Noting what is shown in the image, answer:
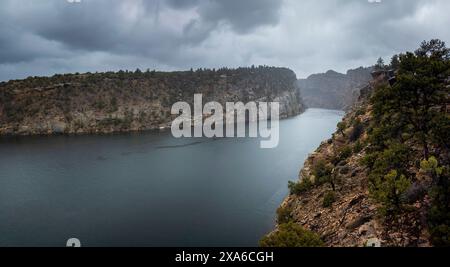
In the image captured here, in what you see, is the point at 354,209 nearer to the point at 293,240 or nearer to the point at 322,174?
the point at 293,240

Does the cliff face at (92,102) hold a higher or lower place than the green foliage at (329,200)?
higher

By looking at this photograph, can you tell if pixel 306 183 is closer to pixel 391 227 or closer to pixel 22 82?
pixel 391 227

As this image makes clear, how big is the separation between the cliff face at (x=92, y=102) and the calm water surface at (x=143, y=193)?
4211 centimetres

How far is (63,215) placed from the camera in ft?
141

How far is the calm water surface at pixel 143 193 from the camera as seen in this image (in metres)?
36.6

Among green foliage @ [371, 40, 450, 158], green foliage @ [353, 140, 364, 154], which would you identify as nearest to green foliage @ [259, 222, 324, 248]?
green foliage @ [371, 40, 450, 158]

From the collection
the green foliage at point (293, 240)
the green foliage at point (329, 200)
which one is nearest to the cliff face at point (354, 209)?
the green foliage at point (329, 200)

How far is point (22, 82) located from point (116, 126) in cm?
5411

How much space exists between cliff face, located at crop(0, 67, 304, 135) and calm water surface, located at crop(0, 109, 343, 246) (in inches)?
1658

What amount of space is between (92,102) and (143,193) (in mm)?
110689

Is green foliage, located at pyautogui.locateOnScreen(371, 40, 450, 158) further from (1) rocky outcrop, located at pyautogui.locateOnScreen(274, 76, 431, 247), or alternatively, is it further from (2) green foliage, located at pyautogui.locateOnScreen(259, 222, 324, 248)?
(2) green foliage, located at pyautogui.locateOnScreen(259, 222, 324, 248)

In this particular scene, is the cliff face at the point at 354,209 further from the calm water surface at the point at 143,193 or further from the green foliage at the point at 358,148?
the calm water surface at the point at 143,193

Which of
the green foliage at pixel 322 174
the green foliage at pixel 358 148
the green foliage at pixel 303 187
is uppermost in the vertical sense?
the green foliage at pixel 358 148
